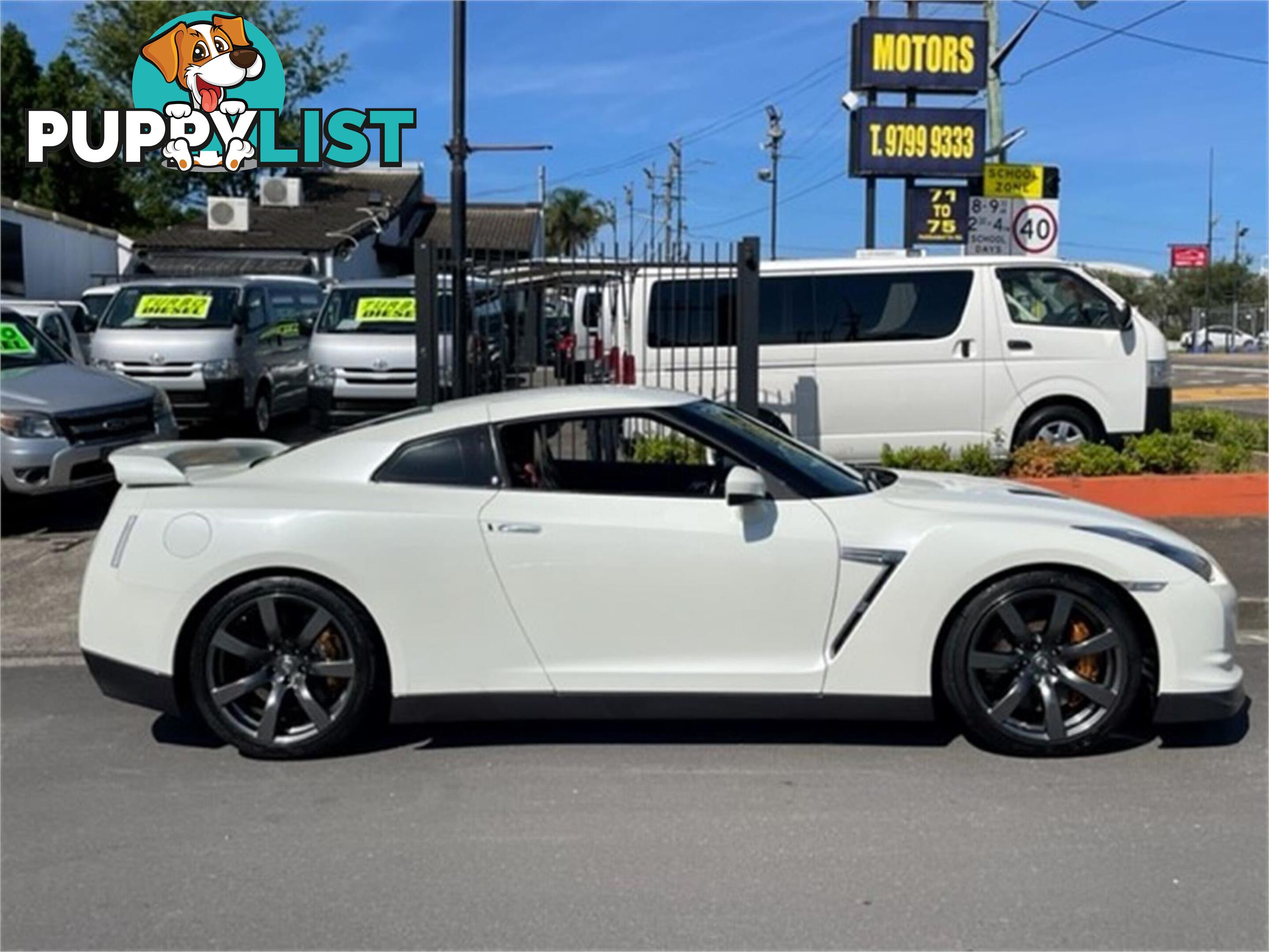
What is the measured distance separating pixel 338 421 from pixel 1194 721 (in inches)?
431

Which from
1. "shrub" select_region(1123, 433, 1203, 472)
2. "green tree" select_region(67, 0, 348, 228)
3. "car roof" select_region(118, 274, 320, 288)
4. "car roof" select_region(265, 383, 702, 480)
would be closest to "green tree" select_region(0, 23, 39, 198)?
"green tree" select_region(67, 0, 348, 228)

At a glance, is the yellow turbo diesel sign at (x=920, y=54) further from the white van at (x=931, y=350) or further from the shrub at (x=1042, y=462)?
the shrub at (x=1042, y=462)

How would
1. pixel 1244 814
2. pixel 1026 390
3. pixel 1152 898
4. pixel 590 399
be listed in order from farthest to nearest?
1. pixel 1026 390
2. pixel 590 399
3. pixel 1244 814
4. pixel 1152 898

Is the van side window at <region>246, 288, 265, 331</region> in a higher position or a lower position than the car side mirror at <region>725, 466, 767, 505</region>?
higher

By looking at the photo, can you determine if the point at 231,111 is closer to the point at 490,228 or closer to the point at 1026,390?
the point at 1026,390

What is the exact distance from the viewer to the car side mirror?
15.5 ft

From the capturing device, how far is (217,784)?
15.8ft

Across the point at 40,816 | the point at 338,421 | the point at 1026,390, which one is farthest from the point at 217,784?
the point at 338,421

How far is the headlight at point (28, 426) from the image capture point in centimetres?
943

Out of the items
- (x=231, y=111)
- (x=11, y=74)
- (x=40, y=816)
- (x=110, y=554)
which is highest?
(x=11, y=74)

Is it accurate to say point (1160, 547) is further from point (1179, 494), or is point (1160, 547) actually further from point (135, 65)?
point (135, 65)

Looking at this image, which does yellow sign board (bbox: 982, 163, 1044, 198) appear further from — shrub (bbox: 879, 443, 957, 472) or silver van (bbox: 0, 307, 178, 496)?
silver van (bbox: 0, 307, 178, 496)

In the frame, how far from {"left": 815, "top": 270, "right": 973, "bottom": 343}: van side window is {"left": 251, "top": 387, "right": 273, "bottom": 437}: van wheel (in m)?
7.79

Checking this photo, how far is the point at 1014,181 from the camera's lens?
53.0 ft
